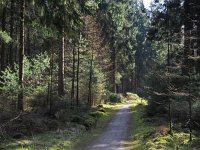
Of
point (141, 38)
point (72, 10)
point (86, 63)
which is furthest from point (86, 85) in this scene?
point (141, 38)

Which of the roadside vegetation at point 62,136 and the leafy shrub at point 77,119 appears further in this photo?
the leafy shrub at point 77,119

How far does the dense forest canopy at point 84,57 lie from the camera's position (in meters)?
16.6

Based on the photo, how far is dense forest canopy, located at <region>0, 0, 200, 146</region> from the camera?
16.6m

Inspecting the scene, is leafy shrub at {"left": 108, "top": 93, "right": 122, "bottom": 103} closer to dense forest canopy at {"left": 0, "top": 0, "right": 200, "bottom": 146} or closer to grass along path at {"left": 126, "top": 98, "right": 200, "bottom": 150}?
dense forest canopy at {"left": 0, "top": 0, "right": 200, "bottom": 146}

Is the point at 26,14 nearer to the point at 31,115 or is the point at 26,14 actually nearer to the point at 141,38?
the point at 31,115

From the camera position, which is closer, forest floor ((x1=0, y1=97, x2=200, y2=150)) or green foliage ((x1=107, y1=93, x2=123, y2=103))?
forest floor ((x1=0, y1=97, x2=200, y2=150))

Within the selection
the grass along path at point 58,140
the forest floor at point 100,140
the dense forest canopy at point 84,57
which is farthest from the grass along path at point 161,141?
the grass along path at point 58,140

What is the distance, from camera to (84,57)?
39562 mm

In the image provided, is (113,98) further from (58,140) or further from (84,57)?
(58,140)

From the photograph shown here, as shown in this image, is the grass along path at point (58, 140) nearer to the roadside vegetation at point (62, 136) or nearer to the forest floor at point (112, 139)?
the roadside vegetation at point (62, 136)

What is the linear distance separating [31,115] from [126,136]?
5984 mm

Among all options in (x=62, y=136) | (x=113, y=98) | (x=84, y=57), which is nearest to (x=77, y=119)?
(x=62, y=136)

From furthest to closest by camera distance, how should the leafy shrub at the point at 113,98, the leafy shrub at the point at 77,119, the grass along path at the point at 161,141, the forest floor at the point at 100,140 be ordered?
1. the leafy shrub at the point at 113,98
2. the leafy shrub at the point at 77,119
3. the grass along path at the point at 161,141
4. the forest floor at the point at 100,140

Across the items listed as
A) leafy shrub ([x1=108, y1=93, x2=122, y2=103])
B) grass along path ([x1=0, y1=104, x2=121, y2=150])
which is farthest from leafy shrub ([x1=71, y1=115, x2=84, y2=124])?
leafy shrub ([x1=108, y1=93, x2=122, y2=103])
